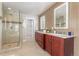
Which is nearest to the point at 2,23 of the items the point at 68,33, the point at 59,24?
the point at 59,24

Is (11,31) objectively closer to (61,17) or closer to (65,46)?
(61,17)

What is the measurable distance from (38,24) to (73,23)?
103 centimetres

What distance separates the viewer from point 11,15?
3.29m

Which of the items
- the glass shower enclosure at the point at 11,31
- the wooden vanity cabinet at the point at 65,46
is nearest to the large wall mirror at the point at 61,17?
the wooden vanity cabinet at the point at 65,46

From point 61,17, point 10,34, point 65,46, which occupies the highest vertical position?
point 61,17

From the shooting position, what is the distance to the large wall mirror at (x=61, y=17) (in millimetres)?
2525

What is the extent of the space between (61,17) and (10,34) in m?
1.66

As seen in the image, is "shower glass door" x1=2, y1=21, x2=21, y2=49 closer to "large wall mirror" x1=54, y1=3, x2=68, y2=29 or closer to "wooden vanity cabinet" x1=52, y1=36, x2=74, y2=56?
"large wall mirror" x1=54, y1=3, x2=68, y2=29

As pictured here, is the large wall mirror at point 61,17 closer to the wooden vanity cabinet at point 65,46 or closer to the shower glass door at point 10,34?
the wooden vanity cabinet at point 65,46

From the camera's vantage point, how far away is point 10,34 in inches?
131

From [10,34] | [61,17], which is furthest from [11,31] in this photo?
[61,17]

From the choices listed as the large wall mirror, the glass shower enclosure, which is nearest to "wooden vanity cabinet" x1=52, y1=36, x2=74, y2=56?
the large wall mirror

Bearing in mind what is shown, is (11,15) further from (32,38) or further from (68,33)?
(68,33)

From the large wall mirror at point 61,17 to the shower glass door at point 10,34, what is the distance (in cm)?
123
